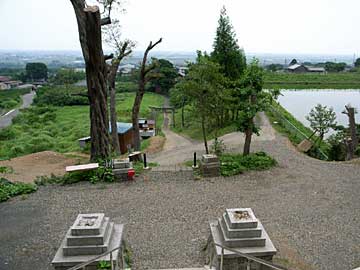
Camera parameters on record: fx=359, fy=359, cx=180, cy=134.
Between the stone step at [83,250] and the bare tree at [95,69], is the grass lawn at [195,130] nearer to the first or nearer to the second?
the bare tree at [95,69]

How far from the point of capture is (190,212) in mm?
8977

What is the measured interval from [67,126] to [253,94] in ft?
80.7

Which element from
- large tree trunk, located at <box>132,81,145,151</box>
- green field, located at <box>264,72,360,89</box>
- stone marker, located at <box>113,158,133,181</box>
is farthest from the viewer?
green field, located at <box>264,72,360,89</box>

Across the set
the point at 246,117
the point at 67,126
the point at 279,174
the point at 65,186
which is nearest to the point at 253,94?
the point at 246,117

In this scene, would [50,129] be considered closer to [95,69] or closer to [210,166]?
[95,69]

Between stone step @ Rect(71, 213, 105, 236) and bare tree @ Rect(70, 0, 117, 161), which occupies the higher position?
bare tree @ Rect(70, 0, 117, 161)

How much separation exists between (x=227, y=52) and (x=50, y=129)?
19450 mm

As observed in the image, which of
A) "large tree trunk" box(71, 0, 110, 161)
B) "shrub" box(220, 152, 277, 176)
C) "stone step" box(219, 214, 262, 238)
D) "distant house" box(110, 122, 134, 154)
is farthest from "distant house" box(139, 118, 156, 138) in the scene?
"stone step" box(219, 214, 262, 238)

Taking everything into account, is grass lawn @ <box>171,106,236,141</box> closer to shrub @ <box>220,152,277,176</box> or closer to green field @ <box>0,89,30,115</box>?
shrub @ <box>220,152,277,176</box>

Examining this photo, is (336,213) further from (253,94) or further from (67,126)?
(67,126)

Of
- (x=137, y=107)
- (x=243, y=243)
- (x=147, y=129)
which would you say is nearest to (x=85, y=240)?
(x=243, y=243)

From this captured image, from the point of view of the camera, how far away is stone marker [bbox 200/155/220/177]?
11.7 meters

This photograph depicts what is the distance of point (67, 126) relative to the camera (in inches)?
1325

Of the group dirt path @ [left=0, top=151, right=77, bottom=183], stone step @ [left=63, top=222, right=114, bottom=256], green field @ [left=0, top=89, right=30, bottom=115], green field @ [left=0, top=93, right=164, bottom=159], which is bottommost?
green field @ [left=0, top=89, right=30, bottom=115]
